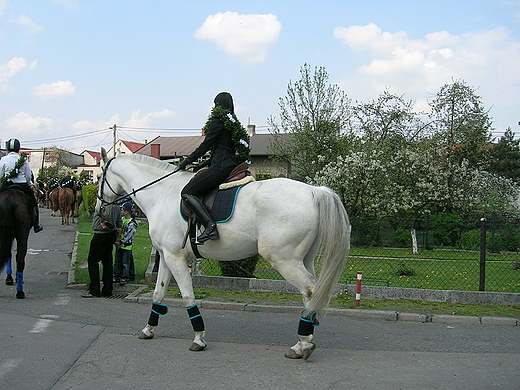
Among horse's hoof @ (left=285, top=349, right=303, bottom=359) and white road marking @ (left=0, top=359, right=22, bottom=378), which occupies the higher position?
white road marking @ (left=0, top=359, right=22, bottom=378)

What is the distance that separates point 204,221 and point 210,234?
0.59 ft

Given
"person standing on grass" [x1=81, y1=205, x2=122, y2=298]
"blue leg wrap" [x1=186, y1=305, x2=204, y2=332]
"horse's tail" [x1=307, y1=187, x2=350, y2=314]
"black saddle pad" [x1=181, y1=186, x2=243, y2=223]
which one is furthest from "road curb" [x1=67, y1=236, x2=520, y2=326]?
"black saddle pad" [x1=181, y1=186, x2=243, y2=223]

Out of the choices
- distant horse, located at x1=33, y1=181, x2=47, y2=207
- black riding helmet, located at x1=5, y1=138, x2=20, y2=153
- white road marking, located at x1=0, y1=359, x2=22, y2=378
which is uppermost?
black riding helmet, located at x1=5, y1=138, x2=20, y2=153

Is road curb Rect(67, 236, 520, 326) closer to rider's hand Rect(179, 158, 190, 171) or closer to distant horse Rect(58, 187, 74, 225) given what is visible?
rider's hand Rect(179, 158, 190, 171)

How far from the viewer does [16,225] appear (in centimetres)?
925

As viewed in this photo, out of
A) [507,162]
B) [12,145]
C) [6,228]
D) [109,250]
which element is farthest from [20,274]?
[507,162]

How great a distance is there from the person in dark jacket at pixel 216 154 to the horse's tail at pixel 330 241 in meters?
1.29

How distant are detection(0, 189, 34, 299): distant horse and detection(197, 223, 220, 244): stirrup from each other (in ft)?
15.6

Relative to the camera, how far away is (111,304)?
8.78 metres

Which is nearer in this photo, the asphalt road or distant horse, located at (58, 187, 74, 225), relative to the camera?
the asphalt road

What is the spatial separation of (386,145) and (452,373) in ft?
75.1

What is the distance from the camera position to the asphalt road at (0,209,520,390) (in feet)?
16.6

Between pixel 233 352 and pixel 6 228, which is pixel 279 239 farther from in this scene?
pixel 6 228

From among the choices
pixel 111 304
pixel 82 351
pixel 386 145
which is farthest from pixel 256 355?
pixel 386 145
